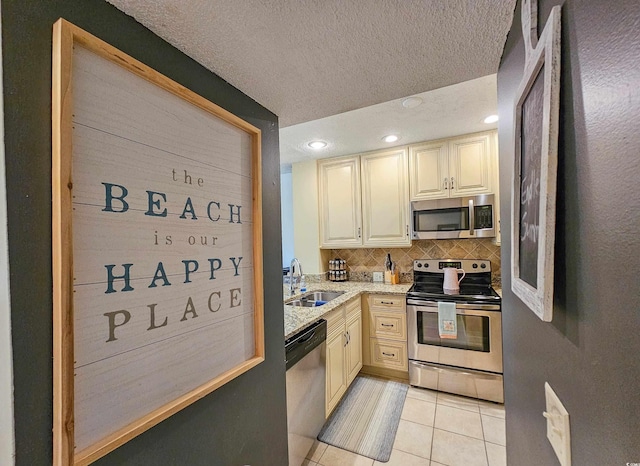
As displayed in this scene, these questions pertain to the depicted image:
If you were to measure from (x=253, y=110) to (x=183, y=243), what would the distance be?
647mm

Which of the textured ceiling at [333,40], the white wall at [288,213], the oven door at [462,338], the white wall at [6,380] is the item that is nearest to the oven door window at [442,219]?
the oven door at [462,338]

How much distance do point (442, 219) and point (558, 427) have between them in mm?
2337

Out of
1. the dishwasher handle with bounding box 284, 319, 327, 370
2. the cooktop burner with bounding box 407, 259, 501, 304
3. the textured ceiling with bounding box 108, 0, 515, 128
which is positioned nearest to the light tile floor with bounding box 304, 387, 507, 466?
the dishwasher handle with bounding box 284, 319, 327, 370

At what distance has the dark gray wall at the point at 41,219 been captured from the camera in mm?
503

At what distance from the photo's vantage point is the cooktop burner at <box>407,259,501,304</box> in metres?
2.36

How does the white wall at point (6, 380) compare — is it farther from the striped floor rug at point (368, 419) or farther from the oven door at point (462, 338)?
the oven door at point (462, 338)

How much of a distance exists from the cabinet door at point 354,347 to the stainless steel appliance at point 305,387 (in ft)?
1.93

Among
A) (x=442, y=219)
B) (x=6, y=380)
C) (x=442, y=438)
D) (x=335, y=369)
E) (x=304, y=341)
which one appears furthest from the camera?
(x=442, y=219)

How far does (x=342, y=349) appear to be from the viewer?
2264mm

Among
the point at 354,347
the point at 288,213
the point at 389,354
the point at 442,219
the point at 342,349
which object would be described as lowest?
the point at 389,354

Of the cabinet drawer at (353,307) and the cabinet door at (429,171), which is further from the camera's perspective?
the cabinet door at (429,171)

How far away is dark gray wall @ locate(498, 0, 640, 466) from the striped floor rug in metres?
1.60

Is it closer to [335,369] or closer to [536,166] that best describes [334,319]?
[335,369]

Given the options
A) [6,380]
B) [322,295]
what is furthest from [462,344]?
[6,380]
